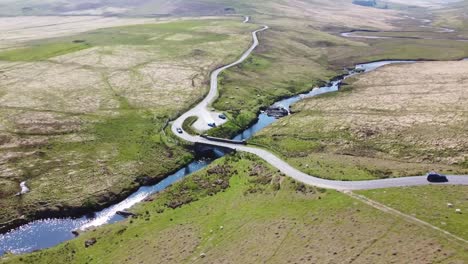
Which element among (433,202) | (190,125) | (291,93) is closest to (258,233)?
(433,202)

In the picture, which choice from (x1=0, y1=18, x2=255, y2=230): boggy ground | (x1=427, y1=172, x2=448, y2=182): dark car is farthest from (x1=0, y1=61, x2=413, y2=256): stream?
(x1=427, y1=172, x2=448, y2=182): dark car

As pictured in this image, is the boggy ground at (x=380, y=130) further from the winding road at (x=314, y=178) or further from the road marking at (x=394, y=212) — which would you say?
the road marking at (x=394, y=212)

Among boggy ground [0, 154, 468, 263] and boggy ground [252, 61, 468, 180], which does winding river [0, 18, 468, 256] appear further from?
boggy ground [252, 61, 468, 180]

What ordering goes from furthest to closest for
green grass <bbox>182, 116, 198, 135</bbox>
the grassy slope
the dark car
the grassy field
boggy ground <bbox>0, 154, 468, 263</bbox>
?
1. green grass <bbox>182, 116, 198, 135</bbox>
2. the grassy slope
3. the dark car
4. the grassy field
5. boggy ground <bbox>0, 154, 468, 263</bbox>

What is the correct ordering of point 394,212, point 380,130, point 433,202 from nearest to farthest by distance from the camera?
point 394,212 → point 433,202 → point 380,130

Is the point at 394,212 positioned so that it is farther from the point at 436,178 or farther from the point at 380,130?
the point at 380,130

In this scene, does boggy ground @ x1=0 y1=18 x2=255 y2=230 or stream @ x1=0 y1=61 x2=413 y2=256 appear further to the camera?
boggy ground @ x1=0 y1=18 x2=255 y2=230

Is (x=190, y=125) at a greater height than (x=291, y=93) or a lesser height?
greater

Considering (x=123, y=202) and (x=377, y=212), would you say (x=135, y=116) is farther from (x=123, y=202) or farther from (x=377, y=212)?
(x=377, y=212)

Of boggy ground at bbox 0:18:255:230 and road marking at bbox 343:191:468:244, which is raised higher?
road marking at bbox 343:191:468:244
